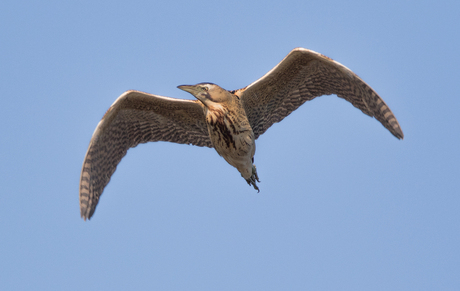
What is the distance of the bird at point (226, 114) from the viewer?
10.3 meters

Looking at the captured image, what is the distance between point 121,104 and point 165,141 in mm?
1210

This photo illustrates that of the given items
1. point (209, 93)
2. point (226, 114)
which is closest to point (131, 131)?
point (209, 93)

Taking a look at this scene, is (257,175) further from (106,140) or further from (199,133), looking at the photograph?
(106,140)

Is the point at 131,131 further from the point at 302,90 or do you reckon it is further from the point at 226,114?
the point at 302,90

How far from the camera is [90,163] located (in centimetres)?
1084

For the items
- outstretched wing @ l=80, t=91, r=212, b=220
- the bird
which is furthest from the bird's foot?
outstretched wing @ l=80, t=91, r=212, b=220

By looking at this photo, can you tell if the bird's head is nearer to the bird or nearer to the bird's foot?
the bird

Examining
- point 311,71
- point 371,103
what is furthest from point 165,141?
point 371,103

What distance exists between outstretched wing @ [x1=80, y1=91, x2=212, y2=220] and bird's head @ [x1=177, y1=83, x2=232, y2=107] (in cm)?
60

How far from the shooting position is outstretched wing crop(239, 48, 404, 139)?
394 inches

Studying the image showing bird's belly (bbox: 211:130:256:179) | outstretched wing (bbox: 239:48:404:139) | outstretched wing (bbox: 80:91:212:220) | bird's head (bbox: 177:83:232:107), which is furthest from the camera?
outstretched wing (bbox: 80:91:212:220)

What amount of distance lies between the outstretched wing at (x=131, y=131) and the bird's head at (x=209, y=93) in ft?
1.95

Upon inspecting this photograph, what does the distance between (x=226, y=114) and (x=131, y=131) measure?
2.20 metres

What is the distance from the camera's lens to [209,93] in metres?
10.4
